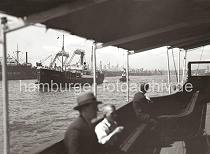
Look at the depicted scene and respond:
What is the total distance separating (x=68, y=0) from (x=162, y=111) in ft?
21.5

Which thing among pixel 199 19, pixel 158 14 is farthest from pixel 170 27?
pixel 158 14

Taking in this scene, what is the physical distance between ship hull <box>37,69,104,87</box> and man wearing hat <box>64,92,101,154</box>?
64829 millimetres

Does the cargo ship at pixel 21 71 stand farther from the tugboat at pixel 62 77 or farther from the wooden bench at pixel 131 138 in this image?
the wooden bench at pixel 131 138

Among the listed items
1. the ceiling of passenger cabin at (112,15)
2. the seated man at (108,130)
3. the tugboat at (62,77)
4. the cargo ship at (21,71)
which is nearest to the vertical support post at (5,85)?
the ceiling of passenger cabin at (112,15)

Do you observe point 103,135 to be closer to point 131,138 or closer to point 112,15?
point 112,15

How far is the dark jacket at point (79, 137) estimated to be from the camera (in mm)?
2877

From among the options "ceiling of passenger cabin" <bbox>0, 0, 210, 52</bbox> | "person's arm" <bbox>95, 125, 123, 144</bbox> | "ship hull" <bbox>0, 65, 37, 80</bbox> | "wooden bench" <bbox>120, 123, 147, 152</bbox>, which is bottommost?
"wooden bench" <bbox>120, 123, 147, 152</bbox>

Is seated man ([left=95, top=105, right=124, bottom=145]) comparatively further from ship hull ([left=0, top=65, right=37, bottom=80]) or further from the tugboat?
ship hull ([left=0, top=65, right=37, bottom=80])

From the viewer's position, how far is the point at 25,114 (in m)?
35.8

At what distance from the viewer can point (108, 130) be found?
4445 mm

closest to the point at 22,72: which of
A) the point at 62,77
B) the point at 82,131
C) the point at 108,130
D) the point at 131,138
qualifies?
the point at 62,77

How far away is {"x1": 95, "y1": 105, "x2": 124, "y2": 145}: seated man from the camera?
4220mm

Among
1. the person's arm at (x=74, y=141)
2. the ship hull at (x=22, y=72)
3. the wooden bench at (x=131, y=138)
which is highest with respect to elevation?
the ship hull at (x=22, y=72)

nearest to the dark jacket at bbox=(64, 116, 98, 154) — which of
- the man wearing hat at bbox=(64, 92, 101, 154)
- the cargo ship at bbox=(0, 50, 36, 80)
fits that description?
the man wearing hat at bbox=(64, 92, 101, 154)
